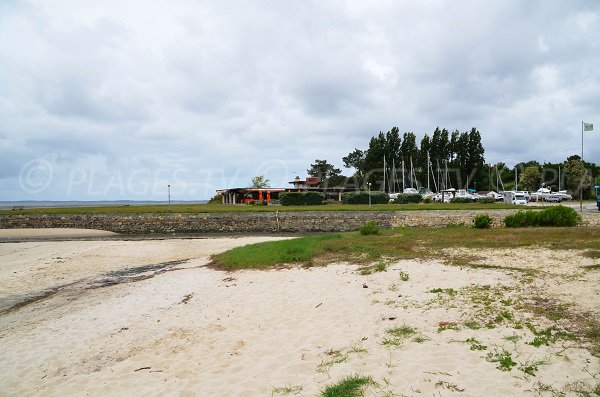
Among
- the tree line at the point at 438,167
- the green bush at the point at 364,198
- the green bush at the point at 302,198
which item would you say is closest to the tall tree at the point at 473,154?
the tree line at the point at 438,167

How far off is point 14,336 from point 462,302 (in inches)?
396

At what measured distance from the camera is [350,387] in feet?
15.8

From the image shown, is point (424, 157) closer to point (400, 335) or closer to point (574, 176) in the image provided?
point (574, 176)

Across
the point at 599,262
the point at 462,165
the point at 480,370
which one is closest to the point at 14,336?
the point at 480,370

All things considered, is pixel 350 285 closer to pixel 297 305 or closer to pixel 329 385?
pixel 297 305

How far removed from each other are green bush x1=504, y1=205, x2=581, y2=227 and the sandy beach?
38.9ft

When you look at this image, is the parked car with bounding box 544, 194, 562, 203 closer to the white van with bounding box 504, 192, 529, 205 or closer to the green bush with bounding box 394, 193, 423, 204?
the white van with bounding box 504, 192, 529, 205

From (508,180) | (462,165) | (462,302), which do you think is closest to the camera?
(462,302)

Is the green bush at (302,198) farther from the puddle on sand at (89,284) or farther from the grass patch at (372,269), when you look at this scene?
the grass patch at (372,269)

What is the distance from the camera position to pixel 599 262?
33.2ft

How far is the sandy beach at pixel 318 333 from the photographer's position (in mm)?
5117

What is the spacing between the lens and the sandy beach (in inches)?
201

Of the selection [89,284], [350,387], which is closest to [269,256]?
[89,284]

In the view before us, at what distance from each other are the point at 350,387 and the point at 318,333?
7.96ft
